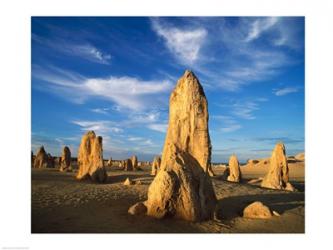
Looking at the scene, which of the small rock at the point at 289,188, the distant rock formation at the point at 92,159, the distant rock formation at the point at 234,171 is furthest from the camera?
the distant rock formation at the point at 234,171

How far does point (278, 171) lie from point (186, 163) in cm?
1171

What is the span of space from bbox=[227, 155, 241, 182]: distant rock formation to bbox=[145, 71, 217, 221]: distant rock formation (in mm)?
14298

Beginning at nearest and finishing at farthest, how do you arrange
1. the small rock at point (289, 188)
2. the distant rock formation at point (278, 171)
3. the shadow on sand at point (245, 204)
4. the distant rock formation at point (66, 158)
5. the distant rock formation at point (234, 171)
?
the shadow on sand at point (245, 204)
the small rock at point (289, 188)
the distant rock formation at point (278, 171)
the distant rock formation at point (234, 171)
the distant rock formation at point (66, 158)

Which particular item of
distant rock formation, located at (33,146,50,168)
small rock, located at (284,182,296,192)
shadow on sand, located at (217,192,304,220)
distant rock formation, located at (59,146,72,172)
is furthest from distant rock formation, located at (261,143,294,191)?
distant rock formation, located at (33,146,50,168)

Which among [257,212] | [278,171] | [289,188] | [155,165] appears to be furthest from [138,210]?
[155,165]

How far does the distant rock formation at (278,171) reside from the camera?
18141 mm

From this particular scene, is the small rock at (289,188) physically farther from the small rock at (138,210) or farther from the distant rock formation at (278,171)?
the small rock at (138,210)

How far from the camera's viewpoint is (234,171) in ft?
75.9

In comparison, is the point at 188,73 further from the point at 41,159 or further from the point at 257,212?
the point at 41,159

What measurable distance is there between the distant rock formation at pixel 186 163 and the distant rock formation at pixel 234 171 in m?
14.3

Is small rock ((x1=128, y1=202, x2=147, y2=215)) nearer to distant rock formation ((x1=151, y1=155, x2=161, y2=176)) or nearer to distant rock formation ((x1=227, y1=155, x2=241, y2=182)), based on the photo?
distant rock formation ((x1=227, y1=155, x2=241, y2=182))

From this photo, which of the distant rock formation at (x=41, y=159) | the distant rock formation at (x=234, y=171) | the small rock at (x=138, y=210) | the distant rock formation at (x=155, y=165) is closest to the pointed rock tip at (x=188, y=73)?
the small rock at (x=138, y=210)
